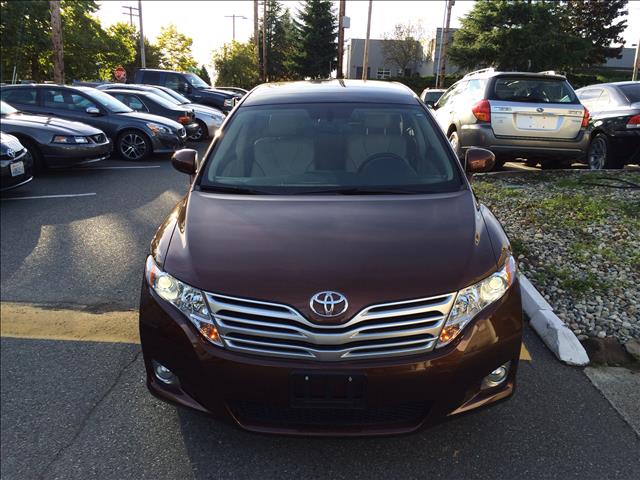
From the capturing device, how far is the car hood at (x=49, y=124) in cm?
875

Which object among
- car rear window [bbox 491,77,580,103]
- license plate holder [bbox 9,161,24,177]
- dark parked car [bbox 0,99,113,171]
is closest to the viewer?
license plate holder [bbox 9,161,24,177]

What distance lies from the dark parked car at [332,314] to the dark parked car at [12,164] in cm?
518

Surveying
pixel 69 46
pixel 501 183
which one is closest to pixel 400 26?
pixel 69 46

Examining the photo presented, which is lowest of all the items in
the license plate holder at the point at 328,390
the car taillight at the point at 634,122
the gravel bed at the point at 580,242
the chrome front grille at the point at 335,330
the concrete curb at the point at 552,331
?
the concrete curb at the point at 552,331

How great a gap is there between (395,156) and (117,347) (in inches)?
85.6

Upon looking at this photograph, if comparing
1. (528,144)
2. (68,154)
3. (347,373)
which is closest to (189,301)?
(347,373)

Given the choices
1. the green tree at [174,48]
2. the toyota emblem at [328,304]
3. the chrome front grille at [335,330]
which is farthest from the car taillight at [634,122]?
the green tree at [174,48]

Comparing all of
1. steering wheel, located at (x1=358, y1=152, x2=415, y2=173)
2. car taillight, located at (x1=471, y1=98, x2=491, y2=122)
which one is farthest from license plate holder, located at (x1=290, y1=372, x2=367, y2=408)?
car taillight, located at (x1=471, y1=98, x2=491, y2=122)

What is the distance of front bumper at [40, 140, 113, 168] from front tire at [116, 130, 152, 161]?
177 centimetres

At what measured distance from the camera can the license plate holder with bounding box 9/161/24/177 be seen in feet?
22.8

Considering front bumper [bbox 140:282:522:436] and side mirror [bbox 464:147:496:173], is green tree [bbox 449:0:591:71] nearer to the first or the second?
side mirror [bbox 464:147:496:173]

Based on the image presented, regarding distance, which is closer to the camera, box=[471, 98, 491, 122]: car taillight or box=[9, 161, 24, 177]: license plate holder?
box=[9, 161, 24, 177]: license plate holder

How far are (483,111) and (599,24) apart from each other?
54.7 m

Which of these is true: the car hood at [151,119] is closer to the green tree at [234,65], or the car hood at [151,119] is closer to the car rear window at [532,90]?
the car rear window at [532,90]
